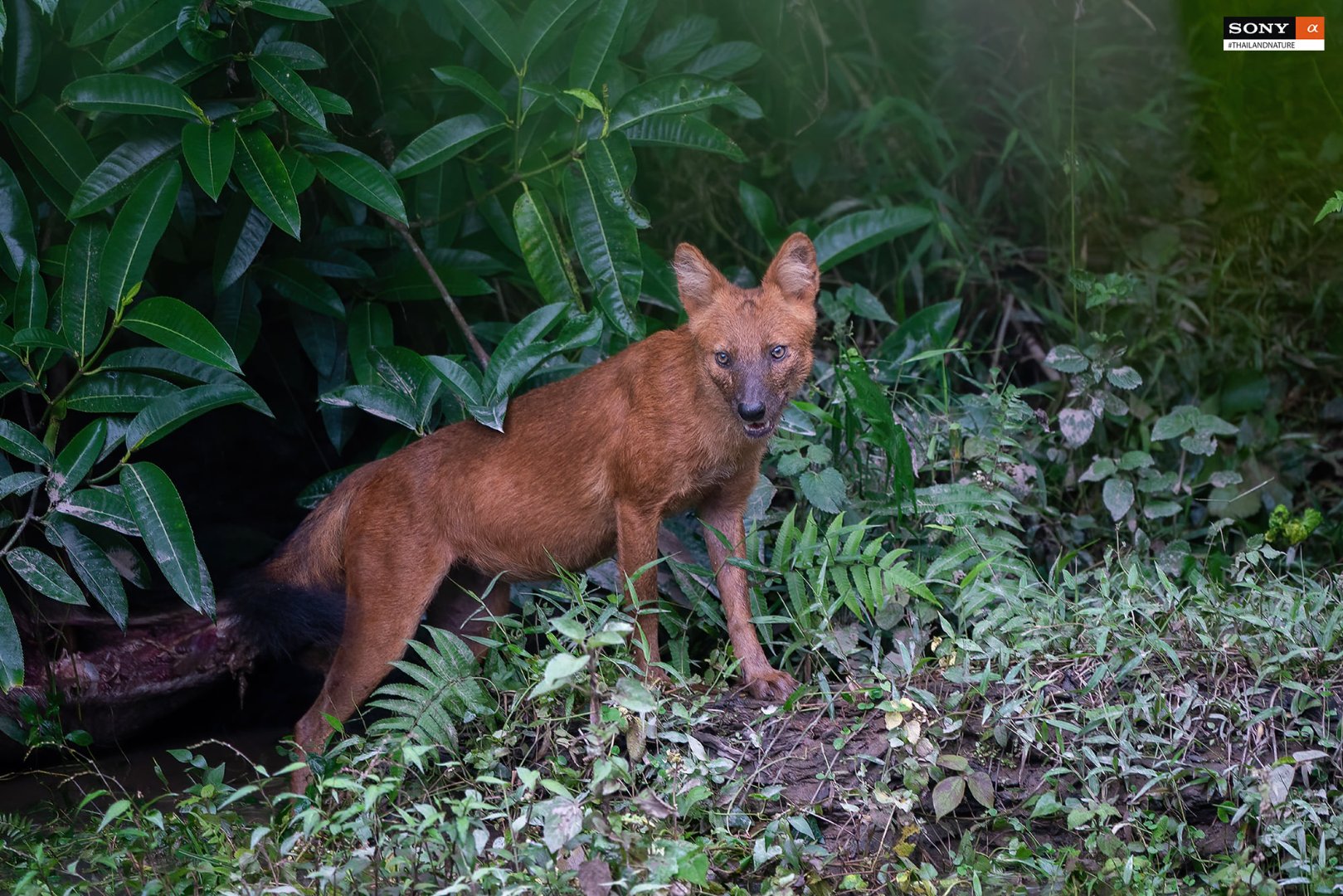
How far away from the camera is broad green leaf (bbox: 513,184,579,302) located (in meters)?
5.61

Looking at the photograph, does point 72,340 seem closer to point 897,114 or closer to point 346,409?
point 346,409

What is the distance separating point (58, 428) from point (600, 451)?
2.24m

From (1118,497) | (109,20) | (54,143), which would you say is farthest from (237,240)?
(1118,497)

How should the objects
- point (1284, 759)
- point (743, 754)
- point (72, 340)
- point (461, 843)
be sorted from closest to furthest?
point (461, 843) → point (1284, 759) → point (743, 754) → point (72, 340)

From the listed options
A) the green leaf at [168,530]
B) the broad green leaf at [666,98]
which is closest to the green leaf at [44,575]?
the green leaf at [168,530]

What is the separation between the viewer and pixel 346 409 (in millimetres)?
6125

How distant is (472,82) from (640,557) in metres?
2.17

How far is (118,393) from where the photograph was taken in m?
4.99

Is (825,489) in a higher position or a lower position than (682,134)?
lower

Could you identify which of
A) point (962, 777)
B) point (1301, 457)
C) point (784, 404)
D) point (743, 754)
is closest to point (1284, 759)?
point (962, 777)

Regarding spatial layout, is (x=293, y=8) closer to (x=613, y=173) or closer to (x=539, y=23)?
(x=539, y=23)

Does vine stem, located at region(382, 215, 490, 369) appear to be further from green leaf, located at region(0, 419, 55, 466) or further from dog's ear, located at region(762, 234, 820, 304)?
green leaf, located at region(0, 419, 55, 466)

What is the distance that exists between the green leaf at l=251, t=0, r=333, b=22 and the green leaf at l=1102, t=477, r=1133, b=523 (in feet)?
14.1

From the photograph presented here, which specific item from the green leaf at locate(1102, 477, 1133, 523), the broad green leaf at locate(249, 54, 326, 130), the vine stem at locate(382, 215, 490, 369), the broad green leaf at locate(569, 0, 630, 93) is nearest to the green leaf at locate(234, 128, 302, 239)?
the broad green leaf at locate(249, 54, 326, 130)
